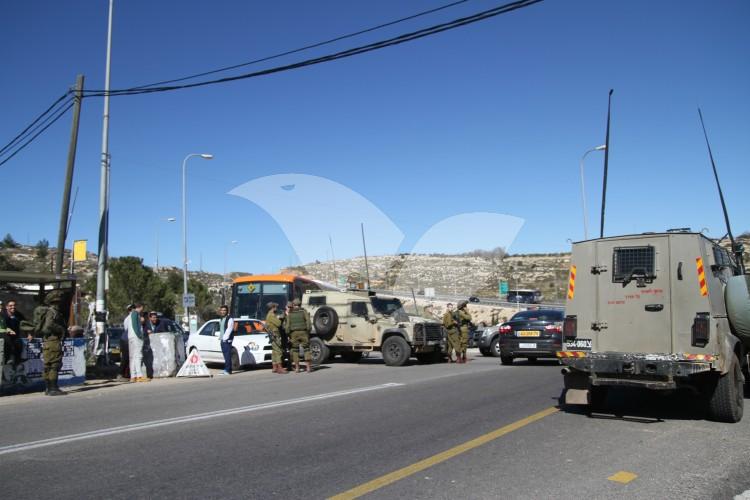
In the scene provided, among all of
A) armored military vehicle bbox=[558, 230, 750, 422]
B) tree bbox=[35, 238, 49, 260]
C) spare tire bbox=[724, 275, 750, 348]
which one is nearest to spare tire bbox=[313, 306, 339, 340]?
armored military vehicle bbox=[558, 230, 750, 422]

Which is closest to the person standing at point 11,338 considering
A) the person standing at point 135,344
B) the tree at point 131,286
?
the person standing at point 135,344

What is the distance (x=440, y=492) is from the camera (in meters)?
4.76

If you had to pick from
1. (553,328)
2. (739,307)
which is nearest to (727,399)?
(739,307)

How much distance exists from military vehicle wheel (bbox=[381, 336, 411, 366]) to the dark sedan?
261cm

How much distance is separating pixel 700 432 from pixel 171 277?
57.8 m

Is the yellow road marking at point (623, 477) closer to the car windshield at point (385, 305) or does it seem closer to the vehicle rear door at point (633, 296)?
the vehicle rear door at point (633, 296)

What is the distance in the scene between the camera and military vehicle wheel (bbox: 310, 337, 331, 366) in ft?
58.4

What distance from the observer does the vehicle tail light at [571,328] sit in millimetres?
8094

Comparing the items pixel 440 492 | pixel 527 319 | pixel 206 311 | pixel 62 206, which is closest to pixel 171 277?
pixel 206 311

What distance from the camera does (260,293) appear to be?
2330 cm

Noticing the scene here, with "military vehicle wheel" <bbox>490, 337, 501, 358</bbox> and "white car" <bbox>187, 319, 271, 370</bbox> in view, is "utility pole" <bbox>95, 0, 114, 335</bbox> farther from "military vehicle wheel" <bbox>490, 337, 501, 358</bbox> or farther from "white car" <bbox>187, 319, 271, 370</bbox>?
"military vehicle wheel" <bbox>490, 337, 501, 358</bbox>

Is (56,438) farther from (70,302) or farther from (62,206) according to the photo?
(62,206)

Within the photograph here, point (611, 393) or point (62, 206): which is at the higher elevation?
point (62, 206)

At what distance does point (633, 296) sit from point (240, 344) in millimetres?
11956
